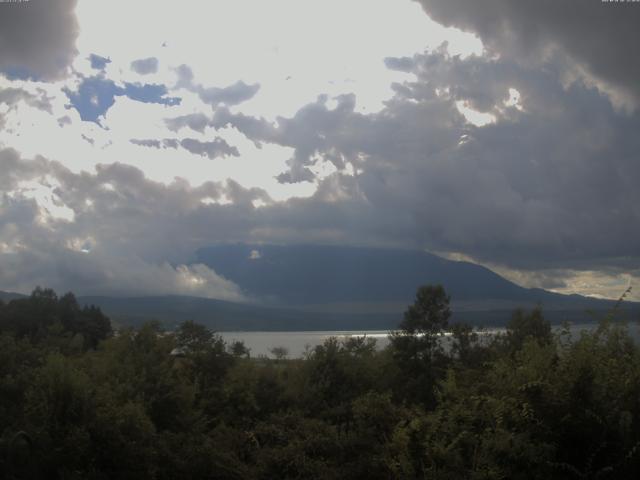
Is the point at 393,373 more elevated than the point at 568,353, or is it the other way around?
the point at 568,353

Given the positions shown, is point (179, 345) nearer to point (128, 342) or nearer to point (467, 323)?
point (128, 342)

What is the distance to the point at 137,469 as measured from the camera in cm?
1051

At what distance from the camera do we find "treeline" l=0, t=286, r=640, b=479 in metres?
8.09

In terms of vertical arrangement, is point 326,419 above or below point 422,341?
below

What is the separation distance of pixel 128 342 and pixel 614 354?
46.5 ft

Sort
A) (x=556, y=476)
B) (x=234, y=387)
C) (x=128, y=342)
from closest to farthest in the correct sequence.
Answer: (x=556, y=476) → (x=128, y=342) → (x=234, y=387)

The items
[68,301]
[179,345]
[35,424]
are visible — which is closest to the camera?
[35,424]

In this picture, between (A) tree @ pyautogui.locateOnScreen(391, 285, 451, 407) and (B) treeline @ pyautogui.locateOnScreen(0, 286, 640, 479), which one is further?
(A) tree @ pyautogui.locateOnScreen(391, 285, 451, 407)

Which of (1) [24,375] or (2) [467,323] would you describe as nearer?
(1) [24,375]

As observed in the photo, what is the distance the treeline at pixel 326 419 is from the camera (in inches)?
319

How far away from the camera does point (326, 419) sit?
730 inches

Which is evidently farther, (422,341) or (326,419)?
(422,341)

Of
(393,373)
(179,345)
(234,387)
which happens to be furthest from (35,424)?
(393,373)

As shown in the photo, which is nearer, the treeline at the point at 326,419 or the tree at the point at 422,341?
the treeline at the point at 326,419
